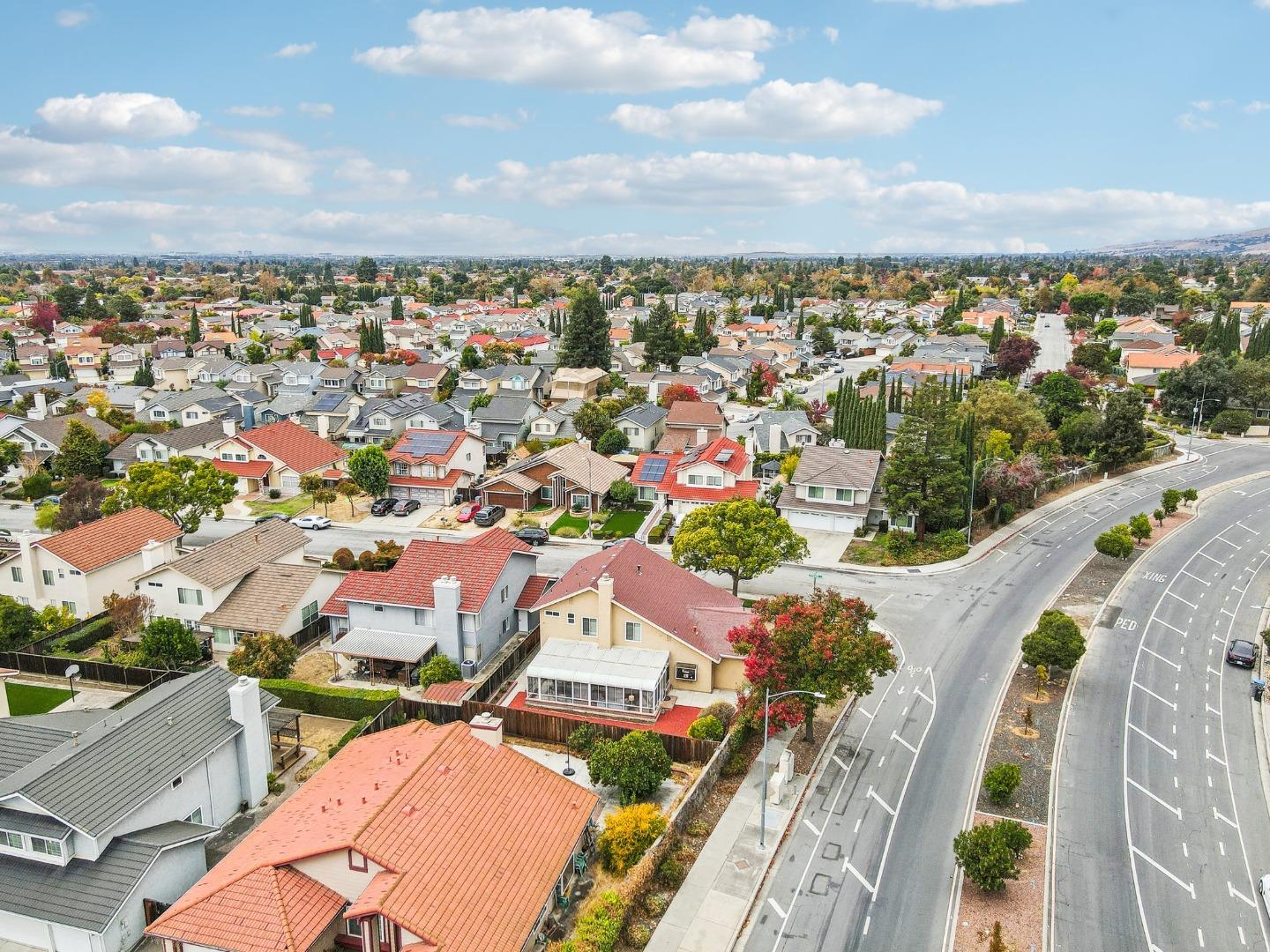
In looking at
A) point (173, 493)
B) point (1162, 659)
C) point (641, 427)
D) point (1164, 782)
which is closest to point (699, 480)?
point (641, 427)

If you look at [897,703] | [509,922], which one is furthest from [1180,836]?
[509,922]

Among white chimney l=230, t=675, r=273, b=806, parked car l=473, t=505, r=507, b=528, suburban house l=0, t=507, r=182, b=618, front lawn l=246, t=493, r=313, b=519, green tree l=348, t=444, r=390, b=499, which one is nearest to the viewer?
white chimney l=230, t=675, r=273, b=806

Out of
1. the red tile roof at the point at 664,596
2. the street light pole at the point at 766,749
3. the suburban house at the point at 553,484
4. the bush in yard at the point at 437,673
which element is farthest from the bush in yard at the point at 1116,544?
the bush in yard at the point at 437,673

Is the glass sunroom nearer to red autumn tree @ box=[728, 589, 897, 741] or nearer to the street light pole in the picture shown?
red autumn tree @ box=[728, 589, 897, 741]

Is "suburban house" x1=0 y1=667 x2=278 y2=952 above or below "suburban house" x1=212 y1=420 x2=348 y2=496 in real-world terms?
below

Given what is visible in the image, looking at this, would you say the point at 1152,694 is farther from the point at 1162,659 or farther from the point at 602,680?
the point at 602,680

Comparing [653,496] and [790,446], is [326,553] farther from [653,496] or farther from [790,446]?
[790,446]

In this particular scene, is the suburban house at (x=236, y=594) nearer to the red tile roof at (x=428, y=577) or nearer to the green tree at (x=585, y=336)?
the red tile roof at (x=428, y=577)

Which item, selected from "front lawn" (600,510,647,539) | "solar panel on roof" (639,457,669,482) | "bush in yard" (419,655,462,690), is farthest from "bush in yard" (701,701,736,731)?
"solar panel on roof" (639,457,669,482)
